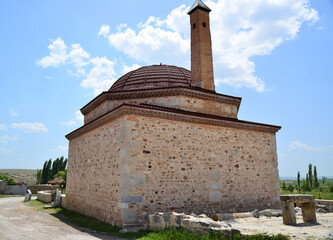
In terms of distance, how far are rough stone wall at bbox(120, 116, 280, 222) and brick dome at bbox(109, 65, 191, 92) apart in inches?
157

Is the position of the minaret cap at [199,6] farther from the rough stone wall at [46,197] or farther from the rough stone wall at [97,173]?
the rough stone wall at [46,197]

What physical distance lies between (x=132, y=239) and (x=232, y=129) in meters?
6.34

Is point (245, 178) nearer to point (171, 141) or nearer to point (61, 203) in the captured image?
point (171, 141)

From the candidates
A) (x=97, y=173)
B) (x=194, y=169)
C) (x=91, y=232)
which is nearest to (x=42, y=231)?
(x=91, y=232)

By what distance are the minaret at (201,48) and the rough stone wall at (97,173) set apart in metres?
5.36

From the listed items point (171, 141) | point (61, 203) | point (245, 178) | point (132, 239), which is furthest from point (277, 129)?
point (61, 203)

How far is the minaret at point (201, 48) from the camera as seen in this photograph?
1230 centimetres

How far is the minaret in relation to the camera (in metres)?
12.3

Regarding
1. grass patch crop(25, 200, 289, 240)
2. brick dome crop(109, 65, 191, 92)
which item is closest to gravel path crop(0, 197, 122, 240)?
grass patch crop(25, 200, 289, 240)

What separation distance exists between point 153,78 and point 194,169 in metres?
6.17

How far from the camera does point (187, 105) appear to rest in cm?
1109

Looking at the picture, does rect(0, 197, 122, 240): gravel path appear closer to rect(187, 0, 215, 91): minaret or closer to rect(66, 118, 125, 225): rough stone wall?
rect(66, 118, 125, 225): rough stone wall

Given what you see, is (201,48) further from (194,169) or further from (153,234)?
(153,234)

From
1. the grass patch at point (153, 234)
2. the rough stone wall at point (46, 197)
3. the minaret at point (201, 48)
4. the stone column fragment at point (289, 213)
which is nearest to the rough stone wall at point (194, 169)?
the grass patch at point (153, 234)
